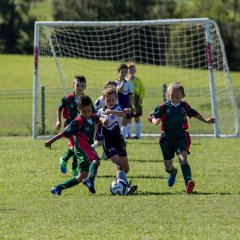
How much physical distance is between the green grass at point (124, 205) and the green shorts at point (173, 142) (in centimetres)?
58

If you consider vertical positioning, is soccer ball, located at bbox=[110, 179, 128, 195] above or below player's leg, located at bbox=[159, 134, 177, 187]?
below

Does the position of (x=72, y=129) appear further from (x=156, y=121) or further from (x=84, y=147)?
(x=156, y=121)

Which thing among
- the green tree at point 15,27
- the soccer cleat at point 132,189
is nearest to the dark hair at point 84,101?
the soccer cleat at point 132,189

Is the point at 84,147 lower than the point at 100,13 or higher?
lower

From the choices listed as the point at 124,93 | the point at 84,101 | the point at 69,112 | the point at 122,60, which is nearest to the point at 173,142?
the point at 84,101

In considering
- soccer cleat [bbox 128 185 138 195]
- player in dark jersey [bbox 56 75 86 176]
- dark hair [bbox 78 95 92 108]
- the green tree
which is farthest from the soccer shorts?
the green tree

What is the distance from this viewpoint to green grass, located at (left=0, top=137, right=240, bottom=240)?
8.76 meters

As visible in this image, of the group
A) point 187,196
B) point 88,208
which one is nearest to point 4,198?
point 88,208

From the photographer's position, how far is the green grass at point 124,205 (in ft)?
28.7

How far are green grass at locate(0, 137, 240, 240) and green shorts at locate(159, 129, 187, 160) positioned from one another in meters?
0.58

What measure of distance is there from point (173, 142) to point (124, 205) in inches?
73.9

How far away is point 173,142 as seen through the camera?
12.0 meters

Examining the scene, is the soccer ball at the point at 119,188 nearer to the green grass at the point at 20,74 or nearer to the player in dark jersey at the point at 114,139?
the player in dark jersey at the point at 114,139

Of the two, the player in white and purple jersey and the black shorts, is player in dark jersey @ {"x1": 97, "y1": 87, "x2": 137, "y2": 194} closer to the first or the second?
the black shorts
